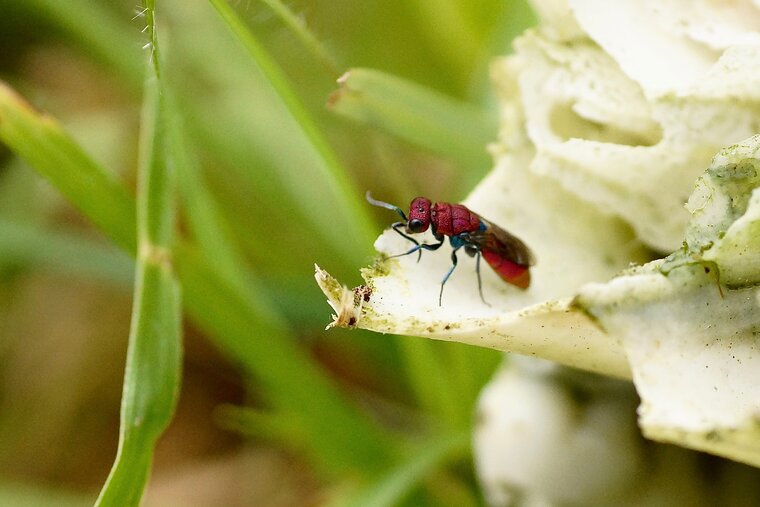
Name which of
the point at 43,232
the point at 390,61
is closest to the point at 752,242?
the point at 43,232

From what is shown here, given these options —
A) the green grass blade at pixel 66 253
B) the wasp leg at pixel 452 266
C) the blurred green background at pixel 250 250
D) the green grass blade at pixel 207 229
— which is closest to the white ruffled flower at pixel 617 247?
the wasp leg at pixel 452 266

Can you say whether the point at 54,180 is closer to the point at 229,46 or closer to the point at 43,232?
the point at 43,232

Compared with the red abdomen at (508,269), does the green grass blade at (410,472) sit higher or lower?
lower

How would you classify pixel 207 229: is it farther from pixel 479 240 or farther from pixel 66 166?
pixel 479 240

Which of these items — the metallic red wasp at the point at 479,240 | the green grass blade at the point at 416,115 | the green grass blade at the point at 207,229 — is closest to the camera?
the metallic red wasp at the point at 479,240

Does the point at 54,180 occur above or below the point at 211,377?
above

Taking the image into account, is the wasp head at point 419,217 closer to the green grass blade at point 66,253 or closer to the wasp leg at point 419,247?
the wasp leg at point 419,247

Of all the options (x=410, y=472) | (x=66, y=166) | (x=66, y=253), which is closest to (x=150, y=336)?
(x=66, y=166)
